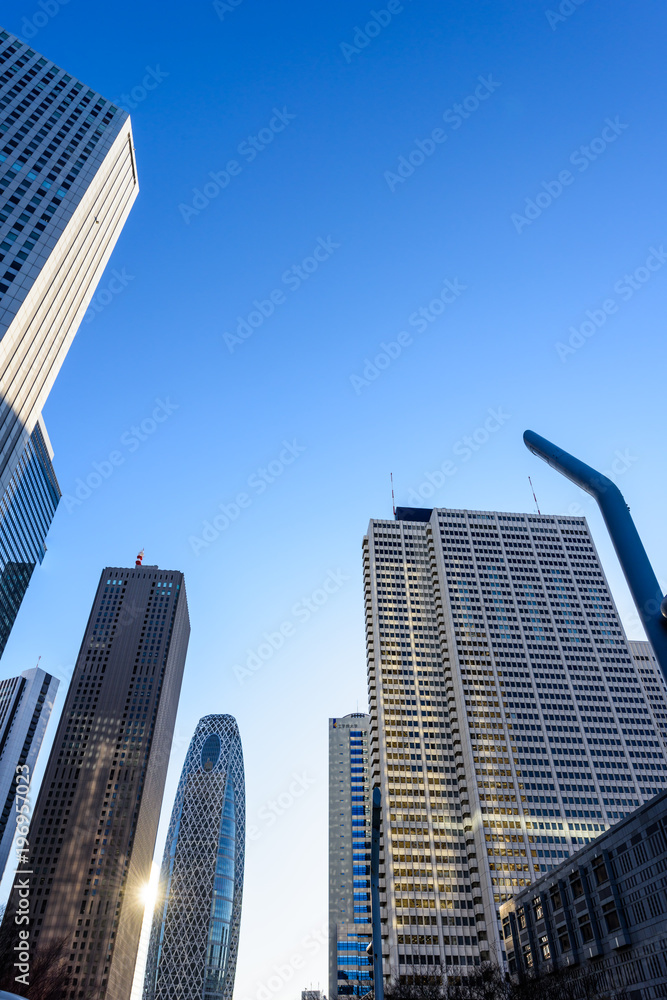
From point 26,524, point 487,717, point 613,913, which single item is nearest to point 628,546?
point 613,913

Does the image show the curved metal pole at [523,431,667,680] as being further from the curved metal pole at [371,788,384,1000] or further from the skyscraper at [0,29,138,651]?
the skyscraper at [0,29,138,651]

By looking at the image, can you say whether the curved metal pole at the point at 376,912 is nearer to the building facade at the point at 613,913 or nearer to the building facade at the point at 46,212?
the building facade at the point at 613,913

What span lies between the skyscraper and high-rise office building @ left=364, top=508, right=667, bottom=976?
366 ft

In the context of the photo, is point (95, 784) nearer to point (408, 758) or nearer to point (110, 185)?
point (408, 758)

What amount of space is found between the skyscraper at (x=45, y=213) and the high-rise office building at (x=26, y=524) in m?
47.9

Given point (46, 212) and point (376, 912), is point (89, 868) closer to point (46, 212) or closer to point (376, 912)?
point (46, 212)

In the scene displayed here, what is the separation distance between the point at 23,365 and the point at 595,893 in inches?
3707

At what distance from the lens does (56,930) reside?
175 metres

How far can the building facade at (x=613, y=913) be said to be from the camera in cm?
7312

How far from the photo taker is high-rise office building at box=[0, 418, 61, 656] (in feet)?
439

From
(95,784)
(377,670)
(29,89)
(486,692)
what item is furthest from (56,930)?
(29,89)

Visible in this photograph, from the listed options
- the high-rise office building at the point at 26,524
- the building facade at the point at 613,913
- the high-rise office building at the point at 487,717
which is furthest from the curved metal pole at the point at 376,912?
the high-rise office building at the point at 487,717

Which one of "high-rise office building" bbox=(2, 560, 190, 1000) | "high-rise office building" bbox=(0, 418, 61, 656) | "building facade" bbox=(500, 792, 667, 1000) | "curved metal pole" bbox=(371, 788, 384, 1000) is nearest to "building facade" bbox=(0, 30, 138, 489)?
"high-rise office building" bbox=(0, 418, 61, 656)

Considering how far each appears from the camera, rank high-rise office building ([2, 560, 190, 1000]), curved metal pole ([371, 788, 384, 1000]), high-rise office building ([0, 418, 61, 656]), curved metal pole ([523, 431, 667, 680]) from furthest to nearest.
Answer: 1. high-rise office building ([2, 560, 190, 1000])
2. high-rise office building ([0, 418, 61, 656])
3. curved metal pole ([371, 788, 384, 1000])
4. curved metal pole ([523, 431, 667, 680])
